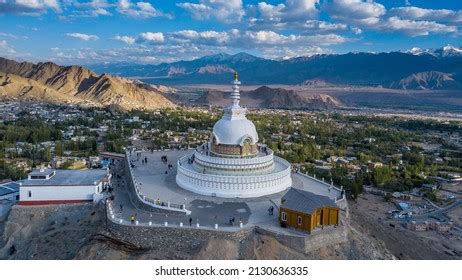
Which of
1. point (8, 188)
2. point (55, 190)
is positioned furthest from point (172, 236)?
point (8, 188)

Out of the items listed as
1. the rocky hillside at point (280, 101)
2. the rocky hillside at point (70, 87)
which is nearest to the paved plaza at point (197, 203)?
the rocky hillside at point (70, 87)

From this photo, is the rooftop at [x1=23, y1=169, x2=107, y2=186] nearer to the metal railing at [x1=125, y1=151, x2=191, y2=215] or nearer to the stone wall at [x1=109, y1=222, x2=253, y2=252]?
the metal railing at [x1=125, y1=151, x2=191, y2=215]

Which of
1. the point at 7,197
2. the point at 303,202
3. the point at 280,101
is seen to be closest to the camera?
the point at 303,202

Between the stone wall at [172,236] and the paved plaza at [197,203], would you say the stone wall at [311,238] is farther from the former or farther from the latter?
the stone wall at [172,236]

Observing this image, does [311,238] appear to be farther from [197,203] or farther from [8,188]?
[8,188]

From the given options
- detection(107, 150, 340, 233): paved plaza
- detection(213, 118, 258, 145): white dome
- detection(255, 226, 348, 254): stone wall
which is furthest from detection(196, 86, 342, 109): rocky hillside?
detection(255, 226, 348, 254): stone wall

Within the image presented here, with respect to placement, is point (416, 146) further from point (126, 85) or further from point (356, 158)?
point (126, 85)

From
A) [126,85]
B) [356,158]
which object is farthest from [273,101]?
[356,158]
